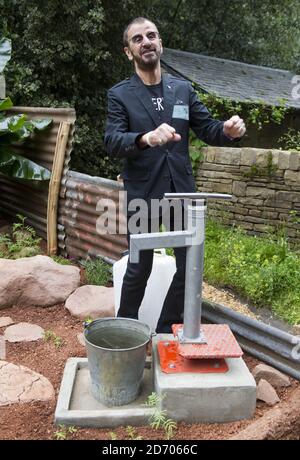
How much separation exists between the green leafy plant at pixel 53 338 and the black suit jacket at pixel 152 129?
4.05 feet

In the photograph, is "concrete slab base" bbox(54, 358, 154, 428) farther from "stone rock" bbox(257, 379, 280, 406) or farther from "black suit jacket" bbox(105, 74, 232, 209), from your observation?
"black suit jacket" bbox(105, 74, 232, 209)

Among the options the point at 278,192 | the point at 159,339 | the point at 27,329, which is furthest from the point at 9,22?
the point at 159,339

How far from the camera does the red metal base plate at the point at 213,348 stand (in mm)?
2564

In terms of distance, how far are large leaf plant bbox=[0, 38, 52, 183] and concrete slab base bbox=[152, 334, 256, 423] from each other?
3521 millimetres

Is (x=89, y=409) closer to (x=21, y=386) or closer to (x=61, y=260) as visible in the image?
(x=21, y=386)

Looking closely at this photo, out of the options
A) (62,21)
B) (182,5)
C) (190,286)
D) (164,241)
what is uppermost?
(182,5)

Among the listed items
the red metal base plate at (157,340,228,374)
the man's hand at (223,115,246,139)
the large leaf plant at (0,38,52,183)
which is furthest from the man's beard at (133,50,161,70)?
the large leaf plant at (0,38,52,183)

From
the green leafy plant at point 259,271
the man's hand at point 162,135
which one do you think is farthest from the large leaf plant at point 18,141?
the man's hand at point 162,135

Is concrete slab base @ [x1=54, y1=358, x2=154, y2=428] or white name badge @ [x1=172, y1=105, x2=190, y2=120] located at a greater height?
white name badge @ [x1=172, y1=105, x2=190, y2=120]

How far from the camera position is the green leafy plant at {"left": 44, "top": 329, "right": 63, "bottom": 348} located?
11.7ft

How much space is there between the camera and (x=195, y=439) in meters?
2.46

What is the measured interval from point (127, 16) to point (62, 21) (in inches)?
48.4

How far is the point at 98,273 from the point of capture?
15.6 feet

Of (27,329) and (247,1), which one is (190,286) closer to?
(27,329)
